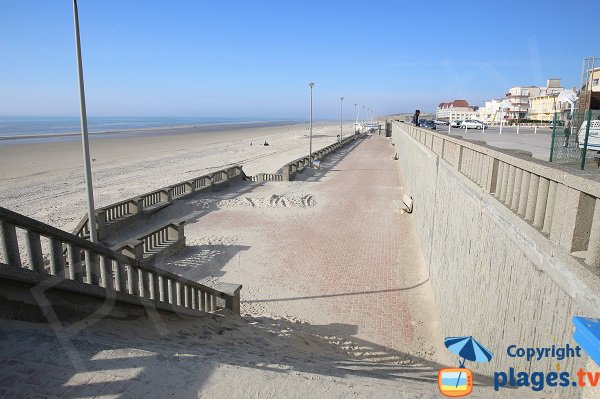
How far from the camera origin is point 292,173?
24.3m

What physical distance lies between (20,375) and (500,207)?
493cm

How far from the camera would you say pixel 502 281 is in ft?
13.3

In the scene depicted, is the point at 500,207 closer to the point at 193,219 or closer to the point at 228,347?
the point at 228,347

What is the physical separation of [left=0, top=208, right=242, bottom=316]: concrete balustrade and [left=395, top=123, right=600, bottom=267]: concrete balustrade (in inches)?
181

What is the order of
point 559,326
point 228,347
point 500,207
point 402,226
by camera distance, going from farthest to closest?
1. point 402,226
2. point 228,347
3. point 500,207
4. point 559,326

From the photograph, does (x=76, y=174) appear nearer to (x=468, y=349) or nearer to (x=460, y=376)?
(x=468, y=349)

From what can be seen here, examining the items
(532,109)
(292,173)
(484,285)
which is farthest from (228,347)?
(532,109)

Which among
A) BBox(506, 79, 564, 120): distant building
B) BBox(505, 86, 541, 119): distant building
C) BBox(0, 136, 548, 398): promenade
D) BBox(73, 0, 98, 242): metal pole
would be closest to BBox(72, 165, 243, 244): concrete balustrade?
BBox(0, 136, 548, 398): promenade

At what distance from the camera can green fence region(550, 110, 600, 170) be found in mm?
8773

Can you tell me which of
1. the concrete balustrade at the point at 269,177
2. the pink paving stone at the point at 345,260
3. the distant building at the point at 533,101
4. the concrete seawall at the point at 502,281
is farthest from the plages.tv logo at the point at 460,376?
the distant building at the point at 533,101

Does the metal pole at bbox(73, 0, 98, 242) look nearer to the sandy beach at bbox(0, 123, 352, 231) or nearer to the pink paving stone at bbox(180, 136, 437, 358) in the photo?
the pink paving stone at bbox(180, 136, 437, 358)

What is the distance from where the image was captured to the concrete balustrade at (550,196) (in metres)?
2.87

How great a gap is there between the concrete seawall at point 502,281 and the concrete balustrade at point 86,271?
3801 millimetres

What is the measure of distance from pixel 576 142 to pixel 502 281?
685cm
